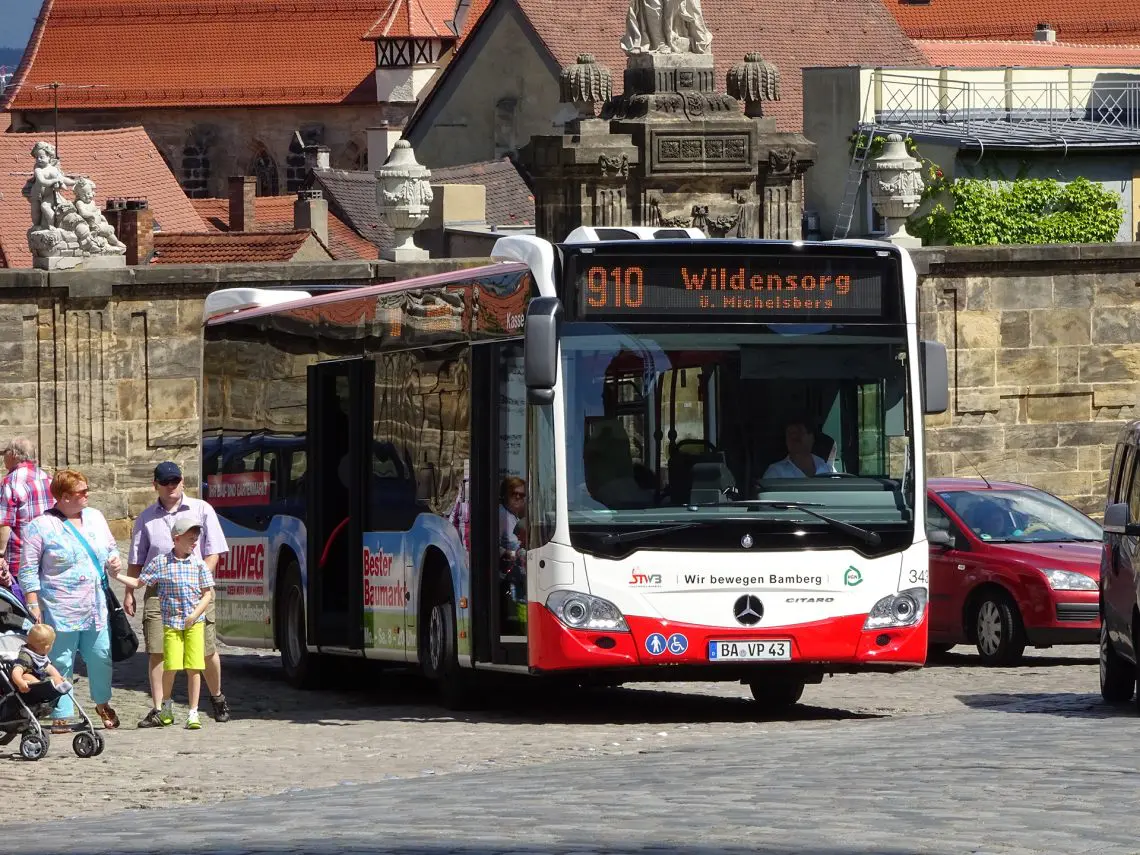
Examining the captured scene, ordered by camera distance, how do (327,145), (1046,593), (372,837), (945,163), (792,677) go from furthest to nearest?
(327,145), (945,163), (1046,593), (792,677), (372,837)

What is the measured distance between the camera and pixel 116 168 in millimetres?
68625

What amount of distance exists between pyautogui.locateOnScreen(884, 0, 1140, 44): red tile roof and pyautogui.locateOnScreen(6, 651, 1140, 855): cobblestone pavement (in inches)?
3017

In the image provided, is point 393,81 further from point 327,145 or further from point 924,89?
point 924,89

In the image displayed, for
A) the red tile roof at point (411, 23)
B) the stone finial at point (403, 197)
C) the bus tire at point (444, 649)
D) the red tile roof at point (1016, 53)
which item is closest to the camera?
Result: the bus tire at point (444, 649)

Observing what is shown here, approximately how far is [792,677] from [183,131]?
93511 millimetres

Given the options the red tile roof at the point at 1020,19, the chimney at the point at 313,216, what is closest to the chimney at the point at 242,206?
the chimney at the point at 313,216

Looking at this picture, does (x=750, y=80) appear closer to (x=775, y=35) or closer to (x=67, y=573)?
(x=67, y=573)

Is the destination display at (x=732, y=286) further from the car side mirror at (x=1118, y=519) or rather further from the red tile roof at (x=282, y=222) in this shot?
the red tile roof at (x=282, y=222)

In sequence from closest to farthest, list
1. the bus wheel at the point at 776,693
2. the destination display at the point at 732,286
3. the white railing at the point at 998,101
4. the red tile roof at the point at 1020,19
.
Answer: the destination display at the point at 732,286
the bus wheel at the point at 776,693
the white railing at the point at 998,101
the red tile roof at the point at 1020,19

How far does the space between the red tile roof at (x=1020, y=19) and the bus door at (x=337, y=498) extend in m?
74.1

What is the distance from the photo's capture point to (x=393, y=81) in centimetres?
10650

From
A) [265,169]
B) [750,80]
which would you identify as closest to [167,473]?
[750,80]

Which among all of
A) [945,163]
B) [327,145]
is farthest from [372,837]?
[327,145]

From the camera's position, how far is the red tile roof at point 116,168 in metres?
66.9
